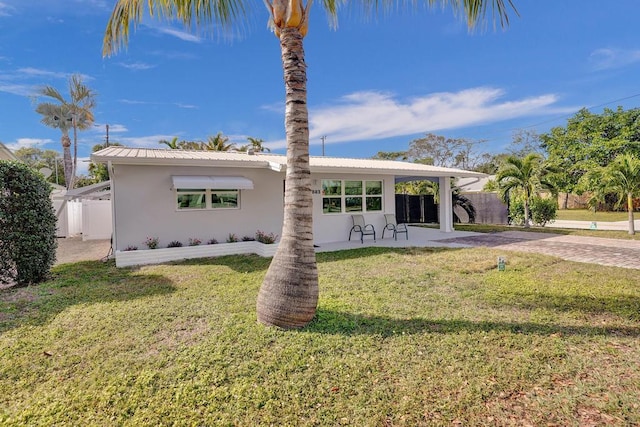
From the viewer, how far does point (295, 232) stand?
5395 millimetres

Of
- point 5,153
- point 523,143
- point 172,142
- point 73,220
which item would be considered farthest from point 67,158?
point 523,143

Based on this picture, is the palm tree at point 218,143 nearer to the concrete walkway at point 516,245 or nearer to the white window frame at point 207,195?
the concrete walkway at point 516,245

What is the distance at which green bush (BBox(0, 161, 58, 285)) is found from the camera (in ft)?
26.5

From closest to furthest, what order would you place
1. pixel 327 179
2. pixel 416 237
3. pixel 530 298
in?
pixel 530 298, pixel 327 179, pixel 416 237

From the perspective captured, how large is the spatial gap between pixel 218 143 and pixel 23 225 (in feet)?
82.5

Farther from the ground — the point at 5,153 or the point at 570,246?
the point at 5,153

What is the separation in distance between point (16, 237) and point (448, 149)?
57413 millimetres

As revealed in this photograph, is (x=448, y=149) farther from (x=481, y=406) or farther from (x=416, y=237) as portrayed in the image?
(x=481, y=406)

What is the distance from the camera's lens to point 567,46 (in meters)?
24.1

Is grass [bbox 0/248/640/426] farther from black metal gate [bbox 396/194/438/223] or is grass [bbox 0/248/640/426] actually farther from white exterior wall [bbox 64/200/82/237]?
black metal gate [bbox 396/194/438/223]

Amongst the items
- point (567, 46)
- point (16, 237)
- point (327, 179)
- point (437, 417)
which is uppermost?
point (567, 46)

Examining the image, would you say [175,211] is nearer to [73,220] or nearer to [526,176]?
[73,220]

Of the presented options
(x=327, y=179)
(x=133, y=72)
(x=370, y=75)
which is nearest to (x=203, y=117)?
(x=133, y=72)

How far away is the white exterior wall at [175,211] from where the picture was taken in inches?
451
